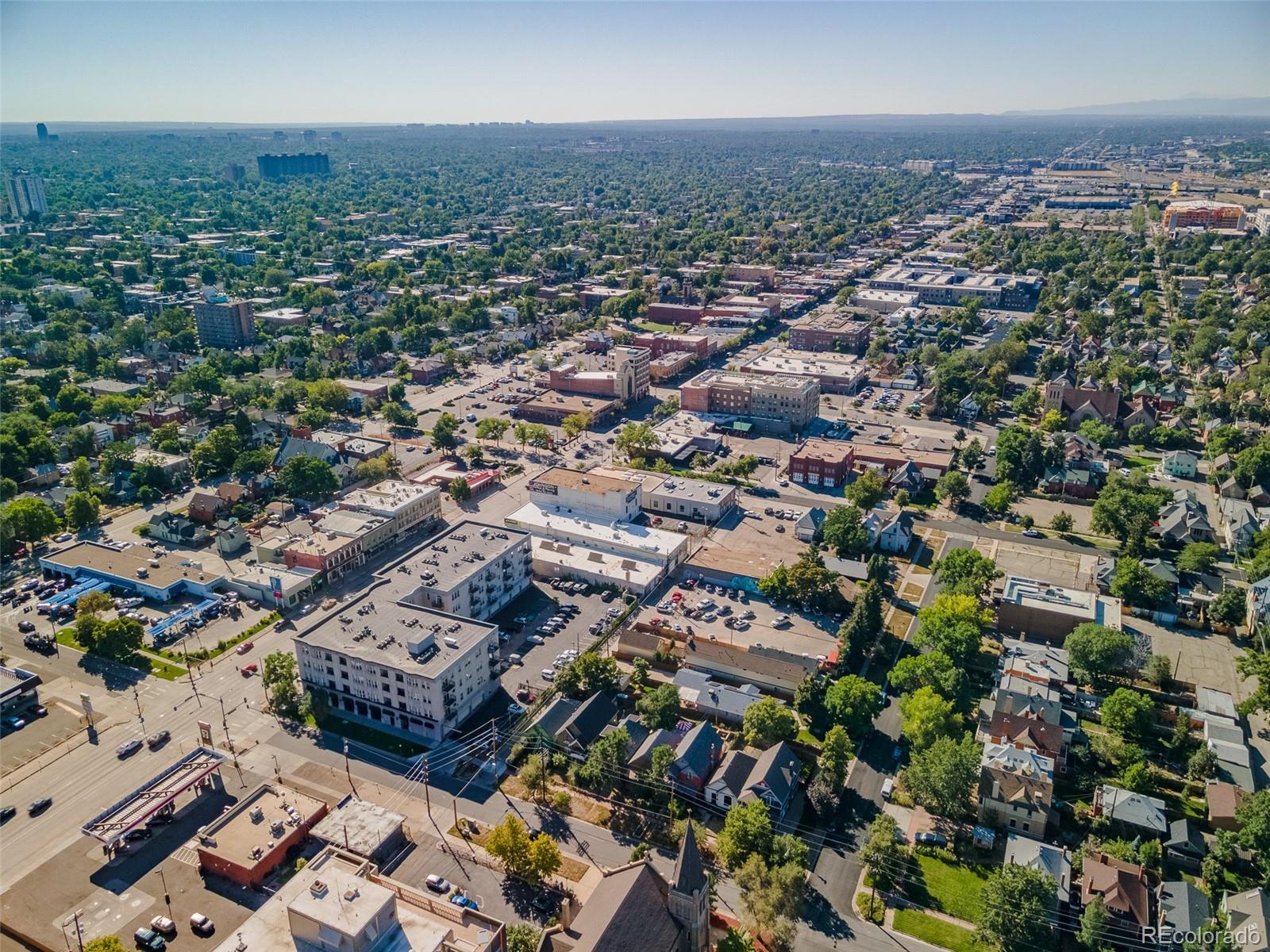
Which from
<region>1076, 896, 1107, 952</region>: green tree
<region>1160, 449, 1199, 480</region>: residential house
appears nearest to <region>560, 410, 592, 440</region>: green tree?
<region>1160, 449, 1199, 480</region>: residential house

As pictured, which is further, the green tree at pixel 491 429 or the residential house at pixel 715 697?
the green tree at pixel 491 429

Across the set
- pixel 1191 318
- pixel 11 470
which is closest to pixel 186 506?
pixel 11 470

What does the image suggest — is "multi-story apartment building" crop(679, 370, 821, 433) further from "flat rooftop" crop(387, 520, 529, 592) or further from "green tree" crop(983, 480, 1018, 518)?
"flat rooftop" crop(387, 520, 529, 592)

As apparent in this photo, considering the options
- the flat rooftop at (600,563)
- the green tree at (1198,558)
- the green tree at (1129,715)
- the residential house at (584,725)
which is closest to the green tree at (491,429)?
the flat rooftop at (600,563)

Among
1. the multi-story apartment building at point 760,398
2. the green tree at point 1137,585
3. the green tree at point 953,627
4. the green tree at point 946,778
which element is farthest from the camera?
the multi-story apartment building at point 760,398

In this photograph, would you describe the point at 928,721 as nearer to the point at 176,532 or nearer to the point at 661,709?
the point at 661,709

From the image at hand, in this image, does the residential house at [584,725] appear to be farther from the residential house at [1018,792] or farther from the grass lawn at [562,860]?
the residential house at [1018,792]

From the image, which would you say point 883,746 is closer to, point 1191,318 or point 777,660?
point 777,660
